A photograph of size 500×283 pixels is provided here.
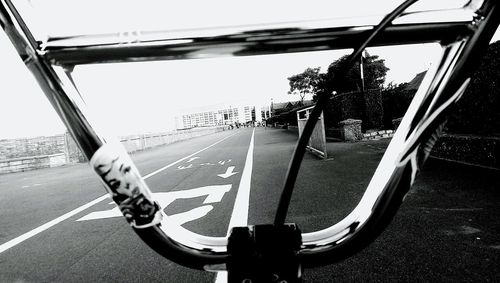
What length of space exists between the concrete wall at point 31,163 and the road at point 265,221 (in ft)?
42.6

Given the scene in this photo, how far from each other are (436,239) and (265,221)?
1.73 m

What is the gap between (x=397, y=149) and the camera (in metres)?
0.70

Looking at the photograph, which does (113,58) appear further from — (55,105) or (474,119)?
(474,119)

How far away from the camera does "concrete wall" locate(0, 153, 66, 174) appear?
1650 cm

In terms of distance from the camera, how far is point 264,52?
0.67m

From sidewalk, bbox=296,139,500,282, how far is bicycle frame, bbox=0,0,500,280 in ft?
5.73

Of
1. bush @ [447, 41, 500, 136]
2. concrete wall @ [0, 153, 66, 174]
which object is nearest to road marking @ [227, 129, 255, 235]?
bush @ [447, 41, 500, 136]

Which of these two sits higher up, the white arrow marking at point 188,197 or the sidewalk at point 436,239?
the sidewalk at point 436,239

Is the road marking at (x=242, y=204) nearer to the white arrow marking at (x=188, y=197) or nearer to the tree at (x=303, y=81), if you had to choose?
the white arrow marking at (x=188, y=197)

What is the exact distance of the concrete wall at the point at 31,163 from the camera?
16500 mm

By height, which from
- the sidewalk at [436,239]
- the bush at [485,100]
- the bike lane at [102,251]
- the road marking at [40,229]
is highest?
the bush at [485,100]

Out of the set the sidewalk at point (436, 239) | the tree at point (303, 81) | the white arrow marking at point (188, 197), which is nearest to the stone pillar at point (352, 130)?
the sidewalk at point (436, 239)

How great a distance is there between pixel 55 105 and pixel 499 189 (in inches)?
195

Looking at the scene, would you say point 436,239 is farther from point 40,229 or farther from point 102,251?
point 40,229
